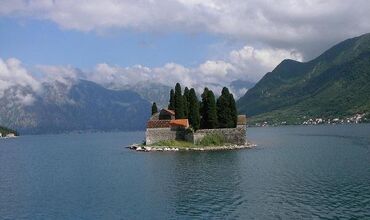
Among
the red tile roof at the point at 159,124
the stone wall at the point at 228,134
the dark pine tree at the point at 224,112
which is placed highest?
the dark pine tree at the point at 224,112

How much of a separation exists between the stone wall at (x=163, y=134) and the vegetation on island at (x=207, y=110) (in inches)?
157

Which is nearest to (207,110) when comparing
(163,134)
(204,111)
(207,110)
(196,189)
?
(207,110)

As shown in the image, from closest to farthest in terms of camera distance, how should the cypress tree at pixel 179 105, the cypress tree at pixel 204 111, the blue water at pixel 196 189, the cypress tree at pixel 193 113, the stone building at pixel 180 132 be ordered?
the blue water at pixel 196 189
the stone building at pixel 180 132
the cypress tree at pixel 204 111
the cypress tree at pixel 193 113
the cypress tree at pixel 179 105

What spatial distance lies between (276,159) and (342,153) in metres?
18.6

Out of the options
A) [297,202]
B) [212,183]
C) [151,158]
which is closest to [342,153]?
[151,158]

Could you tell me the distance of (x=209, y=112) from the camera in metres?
122

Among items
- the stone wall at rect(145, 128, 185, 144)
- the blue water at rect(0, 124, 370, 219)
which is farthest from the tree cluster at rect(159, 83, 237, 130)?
the blue water at rect(0, 124, 370, 219)

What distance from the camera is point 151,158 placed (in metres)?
105

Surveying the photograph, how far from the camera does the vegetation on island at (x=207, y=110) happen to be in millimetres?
122938

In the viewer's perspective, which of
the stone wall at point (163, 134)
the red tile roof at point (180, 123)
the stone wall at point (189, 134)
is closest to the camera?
the red tile roof at point (180, 123)

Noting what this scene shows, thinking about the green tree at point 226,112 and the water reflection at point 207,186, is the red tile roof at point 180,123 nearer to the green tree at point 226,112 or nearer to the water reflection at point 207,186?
the green tree at point 226,112

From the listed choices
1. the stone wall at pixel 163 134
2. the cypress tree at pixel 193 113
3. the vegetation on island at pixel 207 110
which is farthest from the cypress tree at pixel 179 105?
the stone wall at pixel 163 134

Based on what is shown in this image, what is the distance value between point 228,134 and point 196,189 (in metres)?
61.6

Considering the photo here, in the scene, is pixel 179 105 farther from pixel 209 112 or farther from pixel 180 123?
pixel 209 112
